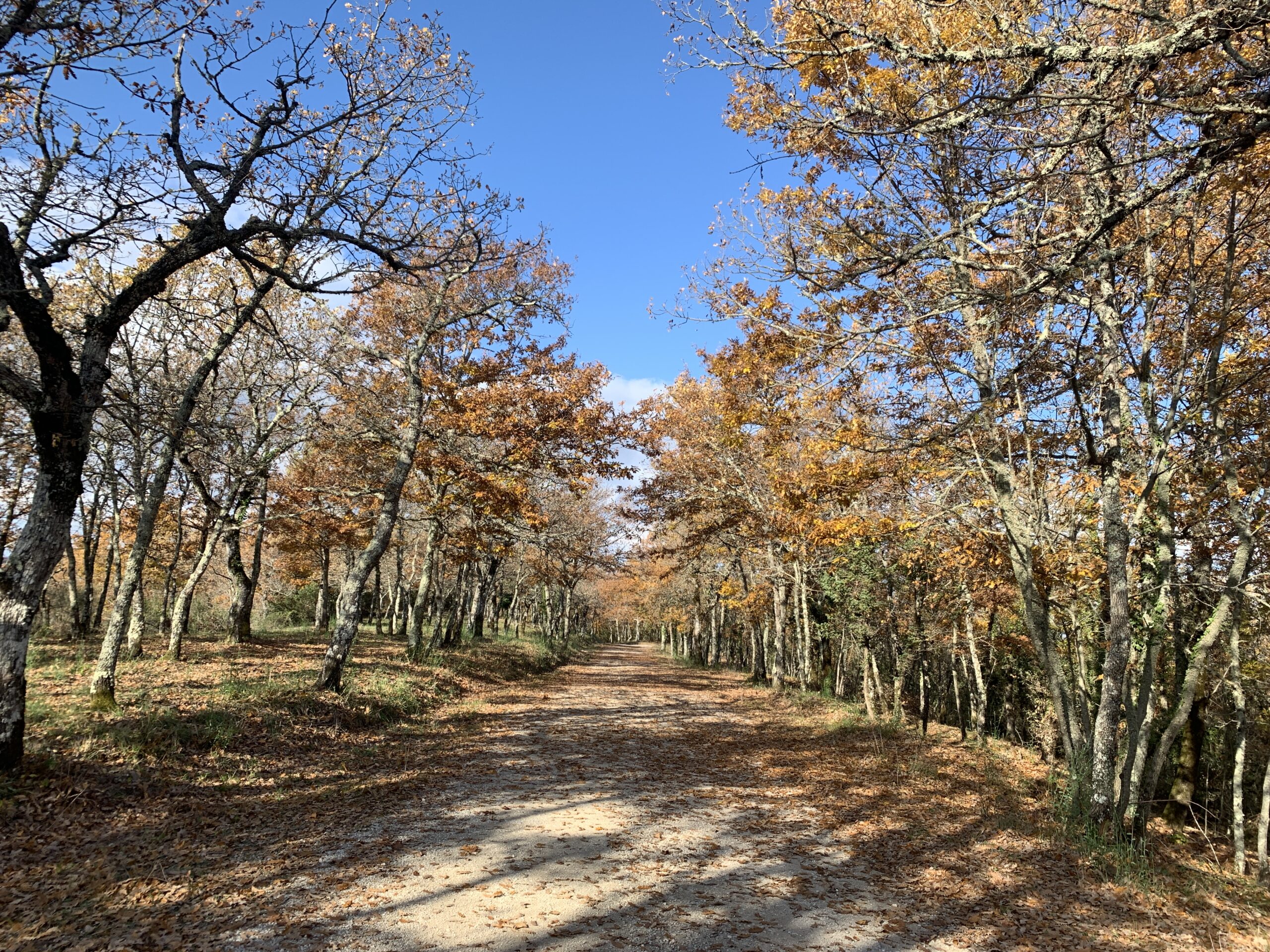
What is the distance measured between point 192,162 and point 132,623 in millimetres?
10169

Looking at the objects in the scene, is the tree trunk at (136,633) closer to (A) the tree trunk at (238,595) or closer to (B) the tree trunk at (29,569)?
(A) the tree trunk at (238,595)

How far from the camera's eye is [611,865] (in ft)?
19.9

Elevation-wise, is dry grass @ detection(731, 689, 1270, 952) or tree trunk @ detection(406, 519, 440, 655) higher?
tree trunk @ detection(406, 519, 440, 655)

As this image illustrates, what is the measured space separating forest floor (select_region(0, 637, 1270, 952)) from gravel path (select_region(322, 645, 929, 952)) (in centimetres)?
3

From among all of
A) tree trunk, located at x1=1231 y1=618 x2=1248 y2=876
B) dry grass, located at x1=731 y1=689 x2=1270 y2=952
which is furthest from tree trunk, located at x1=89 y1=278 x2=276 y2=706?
tree trunk, located at x1=1231 y1=618 x2=1248 y2=876

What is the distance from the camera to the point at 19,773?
6281mm

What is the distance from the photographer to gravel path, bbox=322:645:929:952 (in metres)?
4.79

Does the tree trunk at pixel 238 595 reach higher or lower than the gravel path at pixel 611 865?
higher

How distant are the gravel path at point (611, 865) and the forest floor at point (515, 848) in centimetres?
3

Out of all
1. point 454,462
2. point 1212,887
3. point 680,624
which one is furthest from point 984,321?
point 680,624

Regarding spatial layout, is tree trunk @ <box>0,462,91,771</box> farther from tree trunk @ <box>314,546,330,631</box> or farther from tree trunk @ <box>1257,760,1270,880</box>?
tree trunk @ <box>314,546,330,631</box>

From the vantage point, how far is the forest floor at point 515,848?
4801 mm

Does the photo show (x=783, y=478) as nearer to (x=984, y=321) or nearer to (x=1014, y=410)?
(x=1014, y=410)

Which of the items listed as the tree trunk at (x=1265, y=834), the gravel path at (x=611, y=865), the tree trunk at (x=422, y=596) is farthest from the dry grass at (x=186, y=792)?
the tree trunk at (x=1265, y=834)
